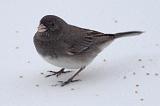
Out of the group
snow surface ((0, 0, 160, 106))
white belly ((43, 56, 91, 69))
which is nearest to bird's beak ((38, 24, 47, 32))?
white belly ((43, 56, 91, 69))

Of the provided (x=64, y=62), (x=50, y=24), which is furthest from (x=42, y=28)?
(x=64, y=62)

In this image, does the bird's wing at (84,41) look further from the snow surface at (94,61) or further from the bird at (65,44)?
the snow surface at (94,61)

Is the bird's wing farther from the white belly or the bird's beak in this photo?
the bird's beak

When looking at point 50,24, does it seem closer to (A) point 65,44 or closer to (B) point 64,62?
A: (A) point 65,44

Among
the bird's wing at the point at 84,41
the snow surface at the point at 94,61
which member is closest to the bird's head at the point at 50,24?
the bird's wing at the point at 84,41

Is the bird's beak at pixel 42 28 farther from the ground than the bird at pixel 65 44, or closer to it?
farther from the ground

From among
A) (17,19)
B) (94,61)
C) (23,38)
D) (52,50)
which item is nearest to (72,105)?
(52,50)

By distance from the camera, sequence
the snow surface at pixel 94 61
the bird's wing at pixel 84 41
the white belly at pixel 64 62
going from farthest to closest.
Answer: the bird's wing at pixel 84 41 < the white belly at pixel 64 62 < the snow surface at pixel 94 61

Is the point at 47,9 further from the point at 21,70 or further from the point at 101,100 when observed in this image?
the point at 101,100
